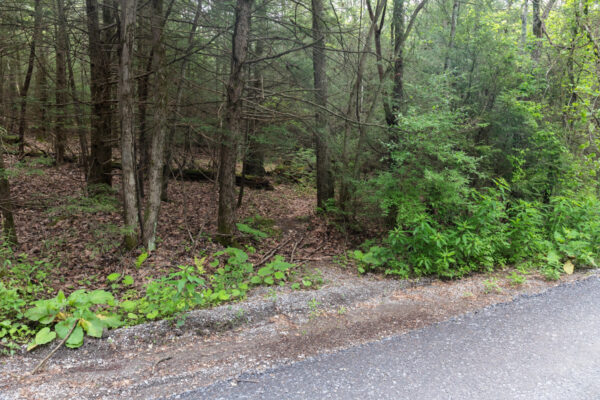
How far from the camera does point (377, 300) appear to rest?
16.4 ft

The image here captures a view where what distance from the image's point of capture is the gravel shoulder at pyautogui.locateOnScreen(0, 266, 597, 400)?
10.2 ft

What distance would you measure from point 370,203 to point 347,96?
3.92 m

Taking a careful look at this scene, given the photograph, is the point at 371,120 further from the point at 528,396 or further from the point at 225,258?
the point at 528,396

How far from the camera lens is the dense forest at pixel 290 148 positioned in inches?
233

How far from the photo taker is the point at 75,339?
363 cm

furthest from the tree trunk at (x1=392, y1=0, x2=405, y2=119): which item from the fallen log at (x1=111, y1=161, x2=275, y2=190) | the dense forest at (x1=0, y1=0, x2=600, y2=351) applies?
the fallen log at (x1=111, y1=161, x2=275, y2=190)

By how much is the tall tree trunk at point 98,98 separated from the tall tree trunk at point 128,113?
5.28ft

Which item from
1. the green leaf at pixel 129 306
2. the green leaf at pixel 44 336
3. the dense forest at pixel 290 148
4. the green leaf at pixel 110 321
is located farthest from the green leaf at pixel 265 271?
the green leaf at pixel 44 336

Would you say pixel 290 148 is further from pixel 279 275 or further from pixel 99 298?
pixel 99 298

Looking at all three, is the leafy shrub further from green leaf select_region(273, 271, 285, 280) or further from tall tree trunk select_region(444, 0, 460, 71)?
tall tree trunk select_region(444, 0, 460, 71)

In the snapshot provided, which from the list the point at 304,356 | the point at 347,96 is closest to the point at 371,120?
the point at 347,96

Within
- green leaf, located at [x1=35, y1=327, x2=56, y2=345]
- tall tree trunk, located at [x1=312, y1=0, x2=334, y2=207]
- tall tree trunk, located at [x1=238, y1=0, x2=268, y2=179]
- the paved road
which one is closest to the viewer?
the paved road

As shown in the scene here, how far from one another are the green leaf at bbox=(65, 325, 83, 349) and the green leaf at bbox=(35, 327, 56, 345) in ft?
0.53

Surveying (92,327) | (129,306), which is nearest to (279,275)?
(129,306)
